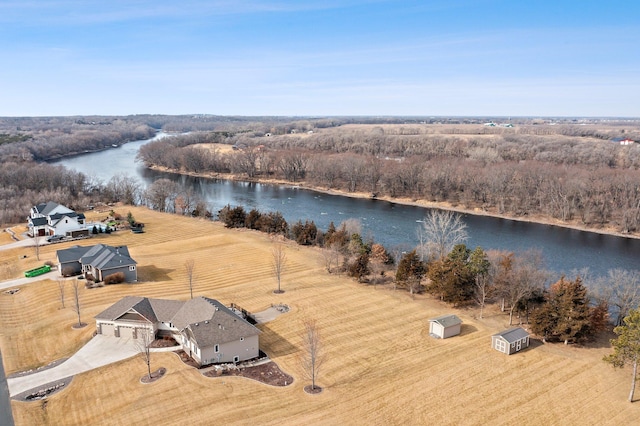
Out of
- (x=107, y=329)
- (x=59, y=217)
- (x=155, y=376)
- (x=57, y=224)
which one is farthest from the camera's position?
(x=59, y=217)

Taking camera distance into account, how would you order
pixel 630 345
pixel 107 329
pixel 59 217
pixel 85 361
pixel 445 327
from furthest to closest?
pixel 59 217 < pixel 107 329 < pixel 445 327 < pixel 85 361 < pixel 630 345

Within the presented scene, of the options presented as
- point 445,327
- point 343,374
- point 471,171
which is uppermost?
point 471,171

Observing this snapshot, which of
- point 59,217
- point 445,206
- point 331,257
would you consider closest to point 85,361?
point 331,257

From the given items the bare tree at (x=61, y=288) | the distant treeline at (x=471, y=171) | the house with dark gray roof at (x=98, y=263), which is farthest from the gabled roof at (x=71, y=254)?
the distant treeline at (x=471, y=171)

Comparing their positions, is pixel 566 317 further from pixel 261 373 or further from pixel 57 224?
pixel 57 224

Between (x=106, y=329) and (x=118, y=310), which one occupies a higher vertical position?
(x=118, y=310)

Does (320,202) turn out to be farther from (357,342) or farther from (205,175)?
(357,342)

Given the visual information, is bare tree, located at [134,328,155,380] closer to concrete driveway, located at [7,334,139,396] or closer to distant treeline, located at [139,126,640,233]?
concrete driveway, located at [7,334,139,396]
